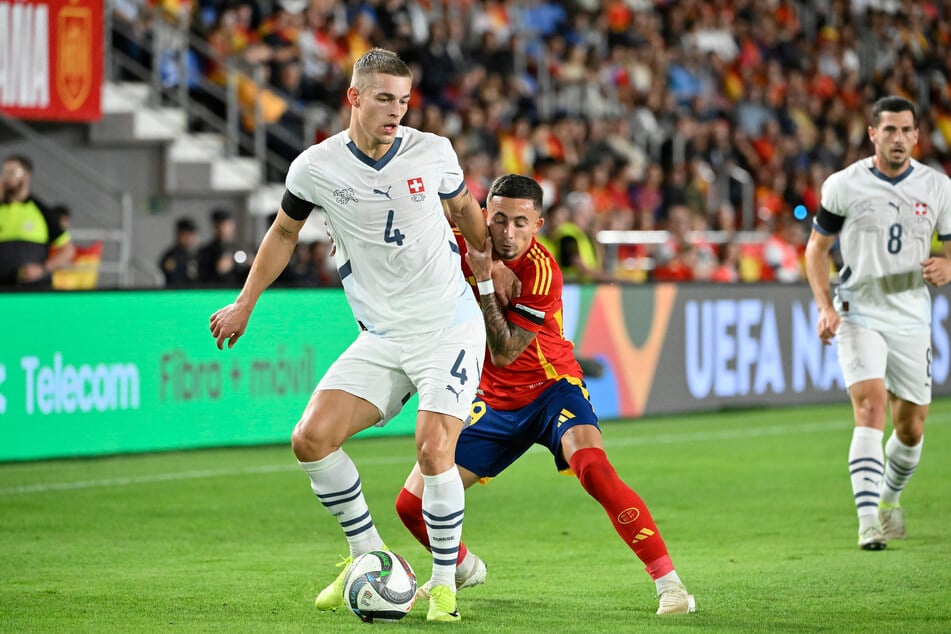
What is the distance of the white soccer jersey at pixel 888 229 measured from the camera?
8.50 m

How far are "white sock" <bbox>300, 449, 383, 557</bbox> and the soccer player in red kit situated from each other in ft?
1.13

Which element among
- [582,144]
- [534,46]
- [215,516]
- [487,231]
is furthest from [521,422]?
[534,46]

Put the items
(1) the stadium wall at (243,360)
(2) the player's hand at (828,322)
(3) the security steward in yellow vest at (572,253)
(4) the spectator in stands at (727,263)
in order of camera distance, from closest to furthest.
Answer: (2) the player's hand at (828,322) → (1) the stadium wall at (243,360) → (3) the security steward in yellow vest at (572,253) → (4) the spectator in stands at (727,263)

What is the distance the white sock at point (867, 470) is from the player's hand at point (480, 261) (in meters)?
2.83

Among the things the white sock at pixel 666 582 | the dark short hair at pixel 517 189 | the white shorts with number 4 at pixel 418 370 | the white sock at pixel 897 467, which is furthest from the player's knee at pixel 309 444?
the white sock at pixel 897 467

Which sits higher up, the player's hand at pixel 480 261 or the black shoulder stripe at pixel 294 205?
the black shoulder stripe at pixel 294 205

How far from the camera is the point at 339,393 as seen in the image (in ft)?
20.2

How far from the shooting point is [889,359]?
8562 mm

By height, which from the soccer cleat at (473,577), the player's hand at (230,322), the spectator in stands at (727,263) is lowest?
the soccer cleat at (473,577)

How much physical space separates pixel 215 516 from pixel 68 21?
840 centimetres

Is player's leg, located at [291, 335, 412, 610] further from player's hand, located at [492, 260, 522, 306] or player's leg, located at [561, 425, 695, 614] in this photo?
player's leg, located at [561, 425, 695, 614]

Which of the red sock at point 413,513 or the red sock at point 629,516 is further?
the red sock at point 413,513

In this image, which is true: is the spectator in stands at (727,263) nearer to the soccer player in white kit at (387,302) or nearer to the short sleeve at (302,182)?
the soccer player in white kit at (387,302)

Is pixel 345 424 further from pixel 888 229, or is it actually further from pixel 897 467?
pixel 897 467
